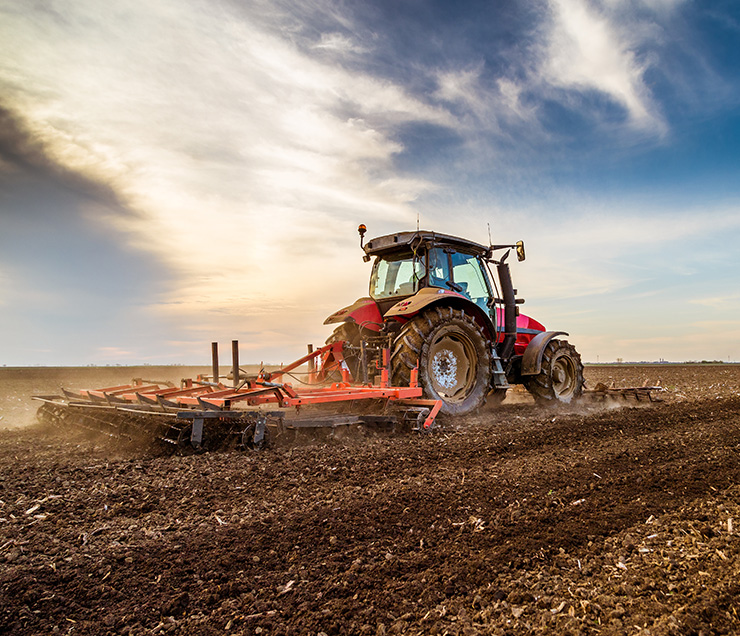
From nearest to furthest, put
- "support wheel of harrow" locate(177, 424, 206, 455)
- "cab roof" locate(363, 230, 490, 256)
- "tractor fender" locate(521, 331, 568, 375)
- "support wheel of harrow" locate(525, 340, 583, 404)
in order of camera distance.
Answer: "support wheel of harrow" locate(177, 424, 206, 455) → "cab roof" locate(363, 230, 490, 256) → "tractor fender" locate(521, 331, 568, 375) → "support wheel of harrow" locate(525, 340, 583, 404)

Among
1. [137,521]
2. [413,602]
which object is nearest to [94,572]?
[137,521]

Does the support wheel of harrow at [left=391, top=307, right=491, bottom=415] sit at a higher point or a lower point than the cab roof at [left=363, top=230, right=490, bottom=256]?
lower

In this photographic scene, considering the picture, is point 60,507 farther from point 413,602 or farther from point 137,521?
point 413,602

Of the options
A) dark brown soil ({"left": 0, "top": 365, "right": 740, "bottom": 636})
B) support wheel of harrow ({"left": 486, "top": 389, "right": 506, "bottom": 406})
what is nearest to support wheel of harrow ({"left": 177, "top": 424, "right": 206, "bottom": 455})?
dark brown soil ({"left": 0, "top": 365, "right": 740, "bottom": 636})

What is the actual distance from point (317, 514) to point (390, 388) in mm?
2738

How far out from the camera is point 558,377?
30.5ft

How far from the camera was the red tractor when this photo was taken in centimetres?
668

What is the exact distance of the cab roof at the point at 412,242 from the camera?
7.44 meters

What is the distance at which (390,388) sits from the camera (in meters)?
6.07

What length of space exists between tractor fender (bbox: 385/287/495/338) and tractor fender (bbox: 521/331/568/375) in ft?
3.35

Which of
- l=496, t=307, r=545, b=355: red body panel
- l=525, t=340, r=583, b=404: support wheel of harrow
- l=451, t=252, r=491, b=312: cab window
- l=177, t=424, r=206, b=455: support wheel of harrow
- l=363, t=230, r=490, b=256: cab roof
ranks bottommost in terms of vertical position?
l=177, t=424, r=206, b=455: support wheel of harrow

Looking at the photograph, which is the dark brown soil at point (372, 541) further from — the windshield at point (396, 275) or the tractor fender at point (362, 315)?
the windshield at point (396, 275)

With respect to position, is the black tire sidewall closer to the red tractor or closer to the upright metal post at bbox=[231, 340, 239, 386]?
the red tractor

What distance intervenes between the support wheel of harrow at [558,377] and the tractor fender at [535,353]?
249mm
